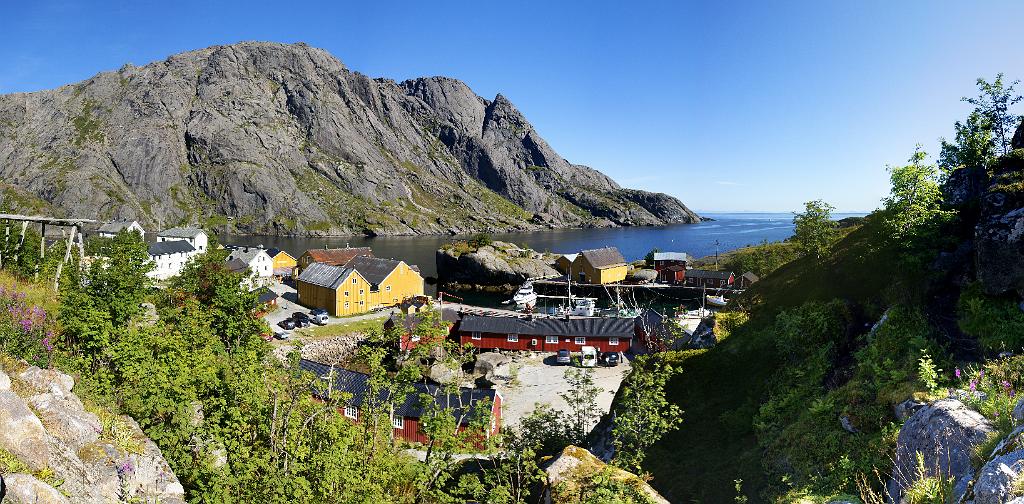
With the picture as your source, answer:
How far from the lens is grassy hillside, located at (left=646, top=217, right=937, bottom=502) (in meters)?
13.7

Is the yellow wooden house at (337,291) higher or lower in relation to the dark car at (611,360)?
higher

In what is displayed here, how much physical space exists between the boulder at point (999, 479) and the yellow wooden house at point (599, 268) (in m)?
80.9

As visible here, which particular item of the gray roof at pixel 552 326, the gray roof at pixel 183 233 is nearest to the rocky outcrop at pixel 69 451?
the gray roof at pixel 552 326

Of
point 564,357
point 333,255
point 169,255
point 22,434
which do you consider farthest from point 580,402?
point 169,255

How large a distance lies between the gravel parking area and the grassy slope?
481 inches

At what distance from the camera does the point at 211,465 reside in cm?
835

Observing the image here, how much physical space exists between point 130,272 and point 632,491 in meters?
14.7

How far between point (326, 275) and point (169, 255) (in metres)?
38.2

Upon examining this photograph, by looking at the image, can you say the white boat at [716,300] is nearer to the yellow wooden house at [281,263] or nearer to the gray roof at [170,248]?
the yellow wooden house at [281,263]

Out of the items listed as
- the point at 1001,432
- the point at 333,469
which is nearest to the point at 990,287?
the point at 1001,432

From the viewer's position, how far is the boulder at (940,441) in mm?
7837

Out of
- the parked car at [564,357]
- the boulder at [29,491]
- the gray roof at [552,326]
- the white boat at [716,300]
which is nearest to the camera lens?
the boulder at [29,491]

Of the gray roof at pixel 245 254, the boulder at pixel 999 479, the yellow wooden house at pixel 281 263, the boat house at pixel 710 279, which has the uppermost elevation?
the boulder at pixel 999 479

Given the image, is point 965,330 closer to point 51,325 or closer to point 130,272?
→ point 130,272
